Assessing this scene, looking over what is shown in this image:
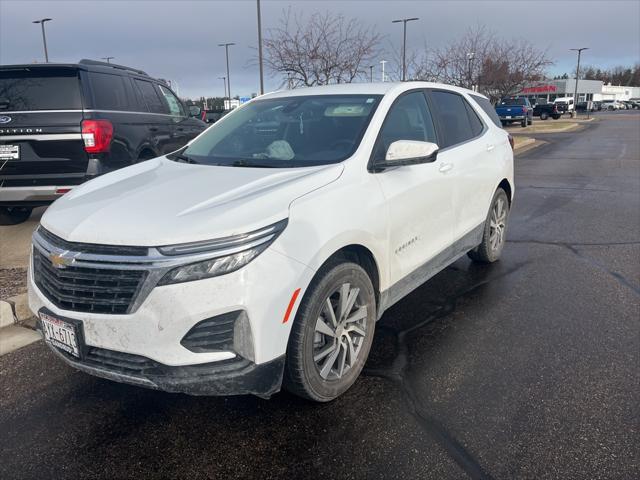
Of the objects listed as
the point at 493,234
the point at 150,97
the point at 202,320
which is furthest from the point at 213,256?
the point at 150,97

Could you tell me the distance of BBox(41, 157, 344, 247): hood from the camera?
2516mm

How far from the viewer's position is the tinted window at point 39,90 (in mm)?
6012

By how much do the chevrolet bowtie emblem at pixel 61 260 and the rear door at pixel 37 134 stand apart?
3.58 m

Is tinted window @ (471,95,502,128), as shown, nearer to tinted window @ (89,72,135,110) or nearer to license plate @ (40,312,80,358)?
→ tinted window @ (89,72,135,110)

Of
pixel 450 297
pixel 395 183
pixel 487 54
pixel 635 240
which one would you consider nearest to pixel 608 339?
pixel 450 297

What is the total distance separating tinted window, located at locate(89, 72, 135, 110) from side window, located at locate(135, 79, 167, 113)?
427 mm

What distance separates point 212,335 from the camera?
2496mm

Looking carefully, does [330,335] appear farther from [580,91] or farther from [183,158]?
[580,91]

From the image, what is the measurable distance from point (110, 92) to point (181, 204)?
15.2ft

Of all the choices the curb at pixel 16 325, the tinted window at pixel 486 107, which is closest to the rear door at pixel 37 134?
the curb at pixel 16 325

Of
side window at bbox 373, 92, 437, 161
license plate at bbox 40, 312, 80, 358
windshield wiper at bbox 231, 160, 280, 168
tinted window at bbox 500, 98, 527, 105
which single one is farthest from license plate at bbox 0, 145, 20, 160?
tinted window at bbox 500, 98, 527, 105

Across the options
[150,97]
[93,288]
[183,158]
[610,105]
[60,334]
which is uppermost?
[150,97]

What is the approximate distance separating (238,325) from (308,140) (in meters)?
1.70

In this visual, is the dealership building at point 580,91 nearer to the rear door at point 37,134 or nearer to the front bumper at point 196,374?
the rear door at point 37,134
